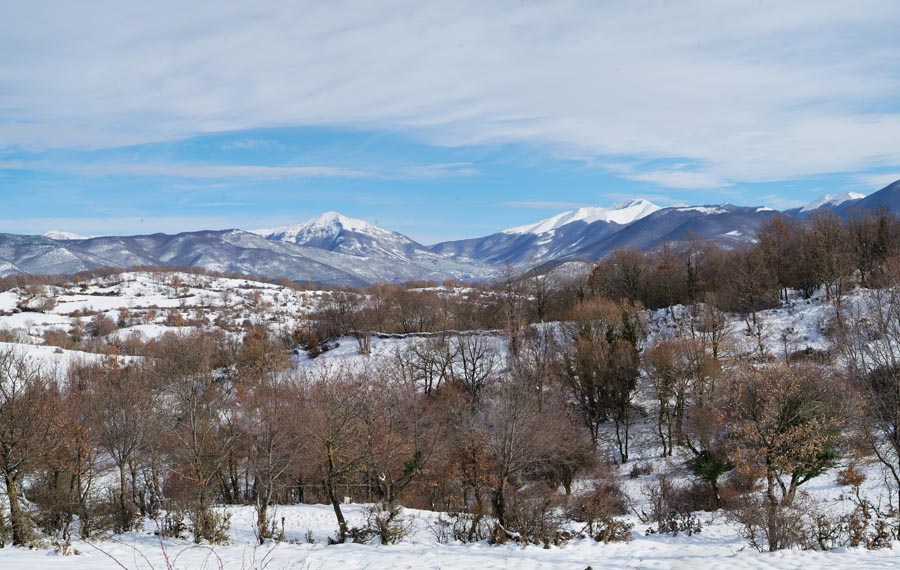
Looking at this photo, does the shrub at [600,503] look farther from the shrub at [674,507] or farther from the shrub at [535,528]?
the shrub at [674,507]

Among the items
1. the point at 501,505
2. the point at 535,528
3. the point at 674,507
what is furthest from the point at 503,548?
the point at 674,507

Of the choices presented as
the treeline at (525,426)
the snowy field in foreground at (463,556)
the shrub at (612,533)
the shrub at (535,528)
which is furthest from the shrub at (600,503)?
→ the snowy field in foreground at (463,556)

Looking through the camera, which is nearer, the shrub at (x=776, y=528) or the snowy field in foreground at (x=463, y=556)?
the snowy field in foreground at (x=463, y=556)

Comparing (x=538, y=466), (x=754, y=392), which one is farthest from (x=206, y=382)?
(x=754, y=392)

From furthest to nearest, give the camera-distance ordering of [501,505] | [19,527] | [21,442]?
[501,505], [21,442], [19,527]

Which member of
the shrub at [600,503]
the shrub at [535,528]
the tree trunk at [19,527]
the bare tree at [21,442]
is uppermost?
the bare tree at [21,442]

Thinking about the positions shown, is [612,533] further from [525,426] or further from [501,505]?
[525,426]

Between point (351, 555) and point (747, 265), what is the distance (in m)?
54.9

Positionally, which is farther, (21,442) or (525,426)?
(525,426)


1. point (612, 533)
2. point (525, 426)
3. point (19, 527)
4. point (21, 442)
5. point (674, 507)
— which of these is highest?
point (21, 442)

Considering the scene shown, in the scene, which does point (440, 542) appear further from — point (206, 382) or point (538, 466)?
point (206, 382)

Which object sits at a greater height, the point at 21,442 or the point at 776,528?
the point at 21,442

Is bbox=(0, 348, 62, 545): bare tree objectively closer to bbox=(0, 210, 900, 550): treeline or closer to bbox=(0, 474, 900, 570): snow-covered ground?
bbox=(0, 210, 900, 550): treeline

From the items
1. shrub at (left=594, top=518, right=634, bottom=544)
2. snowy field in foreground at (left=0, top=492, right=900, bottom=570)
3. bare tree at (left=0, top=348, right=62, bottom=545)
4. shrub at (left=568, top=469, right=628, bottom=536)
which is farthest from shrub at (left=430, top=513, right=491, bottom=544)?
bare tree at (left=0, top=348, right=62, bottom=545)
